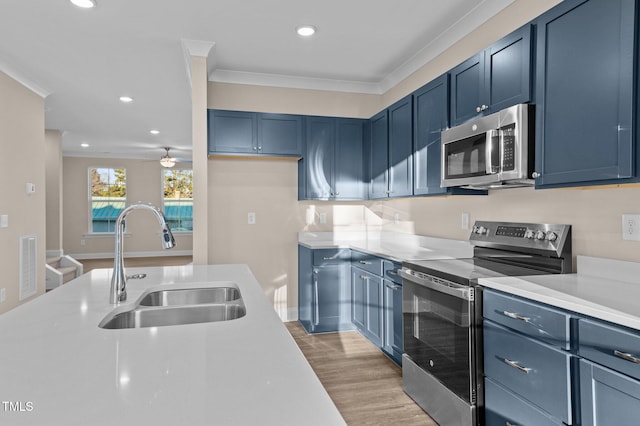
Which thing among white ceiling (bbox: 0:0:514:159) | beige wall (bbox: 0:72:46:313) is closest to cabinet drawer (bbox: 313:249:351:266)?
white ceiling (bbox: 0:0:514:159)

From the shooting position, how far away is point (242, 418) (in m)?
0.67

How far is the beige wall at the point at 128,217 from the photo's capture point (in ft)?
30.7

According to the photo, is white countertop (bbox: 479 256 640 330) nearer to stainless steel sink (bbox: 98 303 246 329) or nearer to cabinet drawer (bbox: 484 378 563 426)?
cabinet drawer (bbox: 484 378 563 426)

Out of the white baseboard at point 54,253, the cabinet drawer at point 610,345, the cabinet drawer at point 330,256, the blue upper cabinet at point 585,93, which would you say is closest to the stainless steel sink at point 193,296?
the cabinet drawer at point 610,345

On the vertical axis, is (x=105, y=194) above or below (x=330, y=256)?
above

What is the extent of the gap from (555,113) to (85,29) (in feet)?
10.7

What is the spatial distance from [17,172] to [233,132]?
2553 mm

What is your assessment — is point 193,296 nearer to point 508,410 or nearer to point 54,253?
point 508,410

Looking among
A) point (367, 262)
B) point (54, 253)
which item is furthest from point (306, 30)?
point (54, 253)

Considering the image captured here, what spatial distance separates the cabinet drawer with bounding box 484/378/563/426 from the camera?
1.64m

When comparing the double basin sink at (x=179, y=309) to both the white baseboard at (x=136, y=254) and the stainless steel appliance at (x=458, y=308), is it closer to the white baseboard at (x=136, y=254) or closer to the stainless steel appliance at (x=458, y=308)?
the stainless steel appliance at (x=458, y=308)

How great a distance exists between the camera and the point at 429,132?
3.00 meters

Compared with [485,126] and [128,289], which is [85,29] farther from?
[485,126]

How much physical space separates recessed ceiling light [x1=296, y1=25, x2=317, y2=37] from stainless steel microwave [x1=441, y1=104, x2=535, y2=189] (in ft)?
4.27
